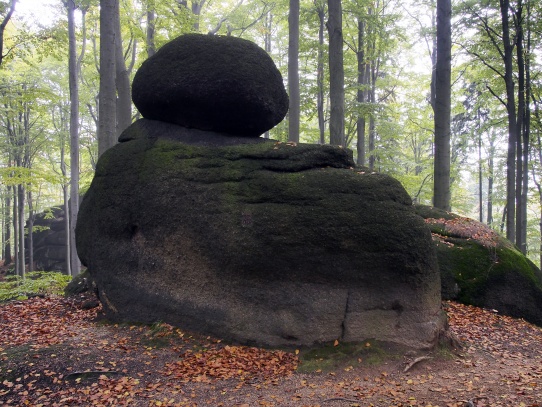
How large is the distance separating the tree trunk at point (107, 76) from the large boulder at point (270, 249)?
4.01 metres

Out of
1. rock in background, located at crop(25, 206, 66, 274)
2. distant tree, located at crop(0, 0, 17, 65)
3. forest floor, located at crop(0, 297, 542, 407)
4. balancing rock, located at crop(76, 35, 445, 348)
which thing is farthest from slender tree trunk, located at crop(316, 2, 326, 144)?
rock in background, located at crop(25, 206, 66, 274)

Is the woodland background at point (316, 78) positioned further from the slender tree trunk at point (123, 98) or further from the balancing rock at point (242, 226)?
the balancing rock at point (242, 226)

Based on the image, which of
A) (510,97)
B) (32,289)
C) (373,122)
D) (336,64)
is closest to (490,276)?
(510,97)

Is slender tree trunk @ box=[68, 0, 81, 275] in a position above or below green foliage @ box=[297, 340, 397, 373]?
above

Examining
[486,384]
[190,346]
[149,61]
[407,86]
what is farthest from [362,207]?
[407,86]

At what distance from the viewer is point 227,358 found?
6.06 m

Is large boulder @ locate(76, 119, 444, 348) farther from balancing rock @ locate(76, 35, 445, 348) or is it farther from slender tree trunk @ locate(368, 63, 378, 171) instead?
slender tree trunk @ locate(368, 63, 378, 171)

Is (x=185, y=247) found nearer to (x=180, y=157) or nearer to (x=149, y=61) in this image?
(x=180, y=157)

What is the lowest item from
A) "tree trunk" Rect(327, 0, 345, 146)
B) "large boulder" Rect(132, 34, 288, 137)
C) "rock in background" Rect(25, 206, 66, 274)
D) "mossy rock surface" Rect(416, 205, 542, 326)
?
"rock in background" Rect(25, 206, 66, 274)

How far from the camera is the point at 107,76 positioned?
10953 millimetres

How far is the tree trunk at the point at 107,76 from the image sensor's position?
35.8 ft

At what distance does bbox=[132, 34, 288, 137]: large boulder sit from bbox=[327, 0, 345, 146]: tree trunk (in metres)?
4.32

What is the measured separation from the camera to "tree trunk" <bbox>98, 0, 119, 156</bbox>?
10.9 meters

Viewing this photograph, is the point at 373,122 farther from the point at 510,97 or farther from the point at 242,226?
the point at 242,226
